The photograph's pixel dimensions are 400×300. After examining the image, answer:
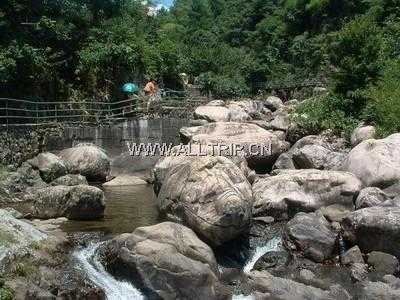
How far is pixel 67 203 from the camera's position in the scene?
13094 mm

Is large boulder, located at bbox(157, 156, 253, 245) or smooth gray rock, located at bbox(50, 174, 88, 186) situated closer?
large boulder, located at bbox(157, 156, 253, 245)

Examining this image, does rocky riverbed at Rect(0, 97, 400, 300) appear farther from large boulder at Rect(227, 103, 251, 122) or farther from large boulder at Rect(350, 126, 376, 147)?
large boulder at Rect(227, 103, 251, 122)

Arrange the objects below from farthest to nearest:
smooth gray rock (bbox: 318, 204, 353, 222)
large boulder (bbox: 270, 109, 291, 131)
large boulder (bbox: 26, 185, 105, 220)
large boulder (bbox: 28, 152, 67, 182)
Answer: large boulder (bbox: 270, 109, 291, 131)
large boulder (bbox: 28, 152, 67, 182)
large boulder (bbox: 26, 185, 105, 220)
smooth gray rock (bbox: 318, 204, 353, 222)

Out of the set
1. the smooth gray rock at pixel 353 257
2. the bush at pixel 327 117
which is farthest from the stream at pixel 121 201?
the bush at pixel 327 117

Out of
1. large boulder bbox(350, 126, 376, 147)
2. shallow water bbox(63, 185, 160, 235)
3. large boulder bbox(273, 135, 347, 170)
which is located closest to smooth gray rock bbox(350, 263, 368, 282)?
shallow water bbox(63, 185, 160, 235)

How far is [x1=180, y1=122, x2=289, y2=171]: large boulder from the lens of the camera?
59.5 ft

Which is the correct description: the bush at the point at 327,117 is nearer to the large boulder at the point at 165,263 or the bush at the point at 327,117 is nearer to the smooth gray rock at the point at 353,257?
the smooth gray rock at the point at 353,257

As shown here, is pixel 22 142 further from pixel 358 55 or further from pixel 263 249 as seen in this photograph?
pixel 358 55

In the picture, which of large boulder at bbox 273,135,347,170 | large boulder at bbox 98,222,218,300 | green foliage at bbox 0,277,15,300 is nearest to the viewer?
green foliage at bbox 0,277,15,300

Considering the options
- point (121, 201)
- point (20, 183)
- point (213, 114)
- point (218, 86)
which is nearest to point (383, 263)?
point (121, 201)

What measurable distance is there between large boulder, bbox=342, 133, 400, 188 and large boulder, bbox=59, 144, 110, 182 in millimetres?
8065

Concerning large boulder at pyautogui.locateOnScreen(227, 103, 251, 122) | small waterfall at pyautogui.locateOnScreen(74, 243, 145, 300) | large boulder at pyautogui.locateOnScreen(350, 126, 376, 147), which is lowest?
small waterfall at pyautogui.locateOnScreen(74, 243, 145, 300)

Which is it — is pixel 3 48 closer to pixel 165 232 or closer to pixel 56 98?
pixel 56 98

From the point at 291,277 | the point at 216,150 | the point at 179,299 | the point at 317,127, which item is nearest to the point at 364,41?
the point at 317,127
